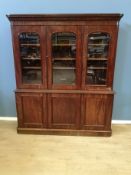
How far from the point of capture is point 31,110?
9.64ft

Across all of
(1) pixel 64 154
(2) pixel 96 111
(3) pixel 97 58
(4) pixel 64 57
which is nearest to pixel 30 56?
(4) pixel 64 57

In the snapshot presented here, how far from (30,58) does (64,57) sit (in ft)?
1.55

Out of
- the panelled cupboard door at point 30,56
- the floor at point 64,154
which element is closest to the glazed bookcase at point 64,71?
the panelled cupboard door at point 30,56

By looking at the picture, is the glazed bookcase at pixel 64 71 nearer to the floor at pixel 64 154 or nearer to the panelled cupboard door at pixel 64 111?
the panelled cupboard door at pixel 64 111

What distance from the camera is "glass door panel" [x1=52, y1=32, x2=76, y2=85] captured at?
2.66m

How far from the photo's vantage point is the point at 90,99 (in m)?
2.84

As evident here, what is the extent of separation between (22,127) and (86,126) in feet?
3.18

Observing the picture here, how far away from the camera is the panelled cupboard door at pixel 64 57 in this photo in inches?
102

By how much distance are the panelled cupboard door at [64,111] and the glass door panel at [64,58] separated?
0.22 metres

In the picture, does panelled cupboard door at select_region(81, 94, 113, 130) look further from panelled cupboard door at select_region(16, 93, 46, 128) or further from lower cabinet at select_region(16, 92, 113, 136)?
panelled cupboard door at select_region(16, 93, 46, 128)

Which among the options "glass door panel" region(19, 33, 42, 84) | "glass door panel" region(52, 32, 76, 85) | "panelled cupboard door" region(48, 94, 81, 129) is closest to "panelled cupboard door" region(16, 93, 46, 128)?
"panelled cupboard door" region(48, 94, 81, 129)

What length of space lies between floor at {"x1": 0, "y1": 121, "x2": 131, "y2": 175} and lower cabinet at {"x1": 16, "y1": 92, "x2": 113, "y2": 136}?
12 cm

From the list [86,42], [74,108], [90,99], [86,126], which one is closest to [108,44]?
[86,42]

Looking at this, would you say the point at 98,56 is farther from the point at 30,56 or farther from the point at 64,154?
the point at 64,154
